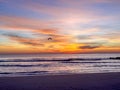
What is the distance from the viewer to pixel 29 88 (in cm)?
1067

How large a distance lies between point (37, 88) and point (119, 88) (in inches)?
154

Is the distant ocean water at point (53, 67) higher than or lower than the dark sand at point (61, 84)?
higher

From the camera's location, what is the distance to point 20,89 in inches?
415

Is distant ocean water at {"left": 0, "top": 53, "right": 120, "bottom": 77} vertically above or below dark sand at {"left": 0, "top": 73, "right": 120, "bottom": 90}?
above

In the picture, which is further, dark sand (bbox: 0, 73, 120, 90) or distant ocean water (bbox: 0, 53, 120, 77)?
distant ocean water (bbox: 0, 53, 120, 77)

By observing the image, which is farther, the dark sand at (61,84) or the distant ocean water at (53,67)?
the distant ocean water at (53,67)

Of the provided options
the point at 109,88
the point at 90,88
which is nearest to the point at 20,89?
the point at 90,88

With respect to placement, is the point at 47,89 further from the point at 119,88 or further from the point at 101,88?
the point at 119,88

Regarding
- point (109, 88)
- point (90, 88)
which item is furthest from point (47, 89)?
point (109, 88)

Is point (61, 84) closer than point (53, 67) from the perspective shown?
Yes

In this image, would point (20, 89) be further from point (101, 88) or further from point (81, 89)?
point (101, 88)

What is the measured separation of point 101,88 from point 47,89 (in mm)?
2595

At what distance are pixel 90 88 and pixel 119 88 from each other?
1360mm

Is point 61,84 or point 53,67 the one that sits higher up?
point 53,67
